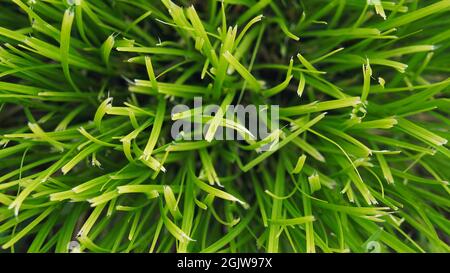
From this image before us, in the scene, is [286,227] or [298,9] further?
[298,9]

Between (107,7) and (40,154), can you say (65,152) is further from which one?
(107,7)

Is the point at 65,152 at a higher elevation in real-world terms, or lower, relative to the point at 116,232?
higher

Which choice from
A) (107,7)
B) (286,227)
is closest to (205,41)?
(107,7)

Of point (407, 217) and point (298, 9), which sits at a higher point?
point (298, 9)
